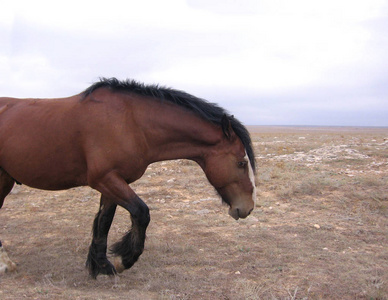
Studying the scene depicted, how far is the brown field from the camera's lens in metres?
3.58

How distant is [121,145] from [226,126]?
1.17 metres

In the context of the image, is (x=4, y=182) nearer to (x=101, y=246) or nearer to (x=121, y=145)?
(x=101, y=246)

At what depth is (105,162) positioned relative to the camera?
3561 mm

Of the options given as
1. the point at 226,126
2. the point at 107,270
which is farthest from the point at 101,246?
the point at 226,126

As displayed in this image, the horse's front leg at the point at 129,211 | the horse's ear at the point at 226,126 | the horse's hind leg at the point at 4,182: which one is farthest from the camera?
the horse's hind leg at the point at 4,182

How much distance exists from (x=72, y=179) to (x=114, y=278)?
48.3 inches

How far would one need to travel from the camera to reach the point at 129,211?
3.64 metres

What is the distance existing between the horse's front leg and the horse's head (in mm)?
877

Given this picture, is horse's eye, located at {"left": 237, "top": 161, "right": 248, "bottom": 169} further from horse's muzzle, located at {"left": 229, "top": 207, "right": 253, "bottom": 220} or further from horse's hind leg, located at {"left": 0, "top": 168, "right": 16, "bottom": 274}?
horse's hind leg, located at {"left": 0, "top": 168, "right": 16, "bottom": 274}

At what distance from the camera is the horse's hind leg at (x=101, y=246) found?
3.95 m

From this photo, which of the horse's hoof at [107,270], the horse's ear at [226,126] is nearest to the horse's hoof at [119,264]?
the horse's hoof at [107,270]

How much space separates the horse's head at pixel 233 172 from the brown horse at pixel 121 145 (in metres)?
0.01

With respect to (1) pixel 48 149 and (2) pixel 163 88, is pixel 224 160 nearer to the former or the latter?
(2) pixel 163 88

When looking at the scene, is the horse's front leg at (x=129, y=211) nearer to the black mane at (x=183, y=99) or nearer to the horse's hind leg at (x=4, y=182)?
the black mane at (x=183, y=99)
